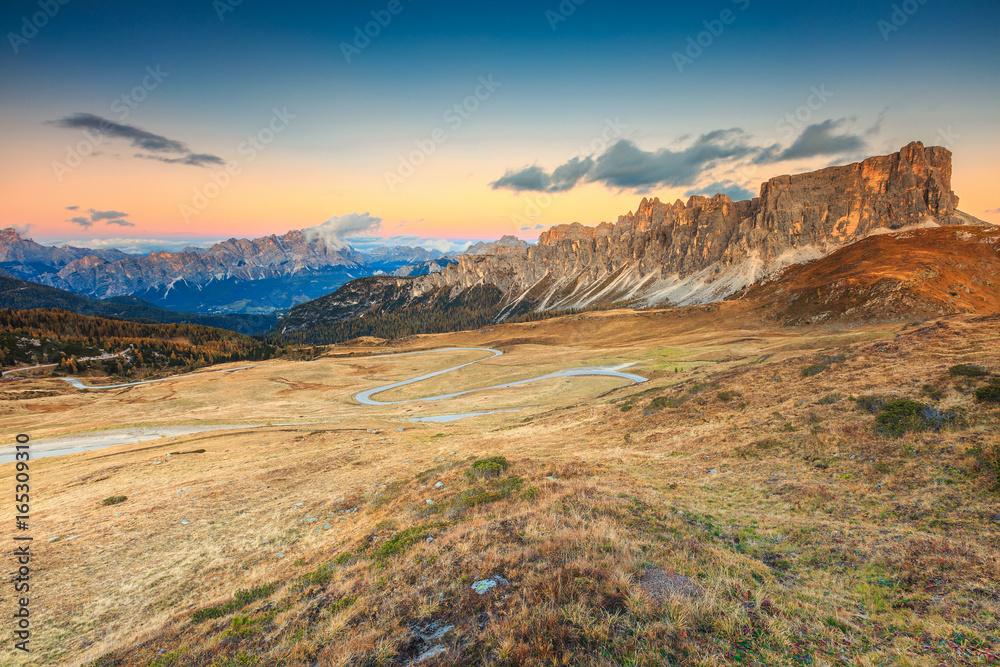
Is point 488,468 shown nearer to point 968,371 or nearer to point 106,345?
point 968,371

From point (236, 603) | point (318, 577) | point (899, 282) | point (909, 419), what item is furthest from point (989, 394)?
point (899, 282)

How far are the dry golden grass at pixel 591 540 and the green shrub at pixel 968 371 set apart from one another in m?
0.97

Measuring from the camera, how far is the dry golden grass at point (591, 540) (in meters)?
6.48

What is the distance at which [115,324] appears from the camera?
16625 cm

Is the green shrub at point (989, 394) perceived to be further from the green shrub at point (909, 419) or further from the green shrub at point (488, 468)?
the green shrub at point (488, 468)

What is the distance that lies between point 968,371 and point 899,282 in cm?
13051

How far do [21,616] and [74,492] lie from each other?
18.1 meters

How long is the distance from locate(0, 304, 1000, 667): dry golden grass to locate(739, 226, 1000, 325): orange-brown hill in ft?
333

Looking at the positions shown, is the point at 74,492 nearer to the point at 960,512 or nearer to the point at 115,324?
the point at 960,512

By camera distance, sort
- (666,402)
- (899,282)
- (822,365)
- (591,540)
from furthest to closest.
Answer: (899,282) → (666,402) → (822,365) → (591,540)

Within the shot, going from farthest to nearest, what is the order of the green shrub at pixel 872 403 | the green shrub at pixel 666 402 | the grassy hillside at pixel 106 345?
the grassy hillside at pixel 106 345 → the green shrub at pixel 666 402 → the green shrub at pixel 872 403

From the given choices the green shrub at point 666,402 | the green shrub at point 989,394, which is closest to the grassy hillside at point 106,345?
the green shrub at point 666,402

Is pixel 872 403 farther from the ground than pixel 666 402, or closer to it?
farther from the ground

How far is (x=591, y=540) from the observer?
952 centimetres
